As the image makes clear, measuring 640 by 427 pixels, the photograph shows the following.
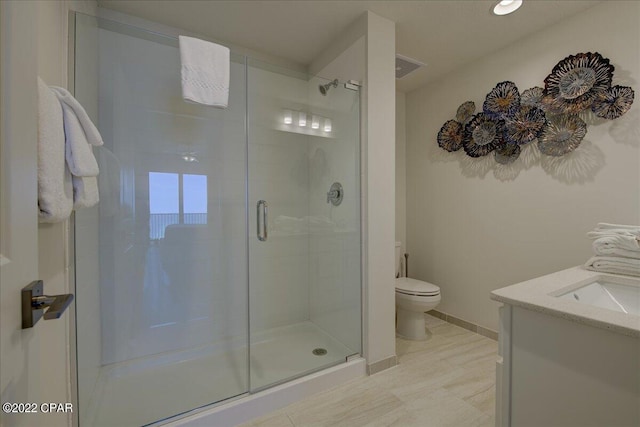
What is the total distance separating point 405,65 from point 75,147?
96.0 inches

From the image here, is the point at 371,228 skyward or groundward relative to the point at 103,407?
skyward

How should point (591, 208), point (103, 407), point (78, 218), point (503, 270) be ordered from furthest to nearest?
point (503, 270), point (591, 208), point (103, 407), point (78, 218)

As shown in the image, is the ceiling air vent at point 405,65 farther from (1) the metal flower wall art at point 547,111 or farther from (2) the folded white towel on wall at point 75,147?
(2) the folded white towel on wall at point 75,147

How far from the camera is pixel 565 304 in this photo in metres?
0.94

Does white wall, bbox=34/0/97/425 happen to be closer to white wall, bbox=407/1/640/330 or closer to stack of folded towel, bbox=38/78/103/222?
stack of folded towel, bbox=38/78/103/222

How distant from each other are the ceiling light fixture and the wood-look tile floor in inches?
96.3

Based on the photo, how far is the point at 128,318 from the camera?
6.30 feet

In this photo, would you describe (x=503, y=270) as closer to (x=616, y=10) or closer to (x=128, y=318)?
(x=616, y=10)

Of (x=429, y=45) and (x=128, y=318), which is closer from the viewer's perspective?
(x=128, y=318)

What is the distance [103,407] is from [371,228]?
1887 mm

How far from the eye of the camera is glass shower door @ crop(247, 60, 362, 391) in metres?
2.05

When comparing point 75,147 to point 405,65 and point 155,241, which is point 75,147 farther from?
point 405,65

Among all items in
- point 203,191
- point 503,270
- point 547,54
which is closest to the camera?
point 547,54

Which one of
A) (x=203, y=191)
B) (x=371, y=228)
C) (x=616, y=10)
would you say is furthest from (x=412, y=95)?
(x=203, y=191)
